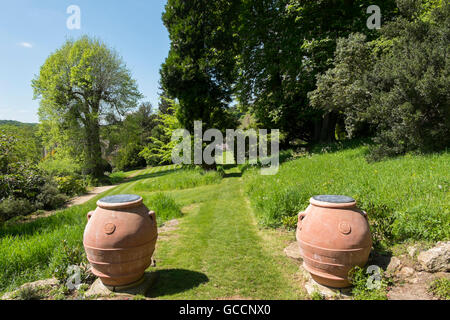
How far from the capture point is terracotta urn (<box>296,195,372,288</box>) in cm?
300

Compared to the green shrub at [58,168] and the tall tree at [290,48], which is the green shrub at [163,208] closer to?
the tall tree at [290,48]

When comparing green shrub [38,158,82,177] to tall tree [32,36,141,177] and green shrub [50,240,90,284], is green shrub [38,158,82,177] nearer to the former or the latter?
tall tree [32,36,141,177]

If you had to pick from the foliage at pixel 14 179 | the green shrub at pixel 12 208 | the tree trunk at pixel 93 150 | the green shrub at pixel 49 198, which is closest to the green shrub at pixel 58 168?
the tree trunk at pixel 93 150

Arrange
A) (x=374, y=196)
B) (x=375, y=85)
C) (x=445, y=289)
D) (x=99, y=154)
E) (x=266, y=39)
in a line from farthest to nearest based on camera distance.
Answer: (x=99, y=154) < (x=266, y=39) < (x=375, y=85) < (x=374, y=196) < (x=445, y=289)

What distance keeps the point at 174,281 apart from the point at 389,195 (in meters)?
4.14

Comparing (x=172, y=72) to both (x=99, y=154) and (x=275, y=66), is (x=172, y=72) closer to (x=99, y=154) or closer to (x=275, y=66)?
(x=275, y=66)

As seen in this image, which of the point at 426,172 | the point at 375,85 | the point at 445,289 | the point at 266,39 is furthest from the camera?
the point at 266,39

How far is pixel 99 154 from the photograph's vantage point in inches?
770

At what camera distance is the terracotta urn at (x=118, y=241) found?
3.14 meters

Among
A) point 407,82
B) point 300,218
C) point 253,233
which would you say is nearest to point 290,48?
point 407,82

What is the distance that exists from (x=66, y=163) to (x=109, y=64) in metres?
9.23

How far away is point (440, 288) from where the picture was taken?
2828 millimetres

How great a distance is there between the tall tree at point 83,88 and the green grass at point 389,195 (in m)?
16.7
